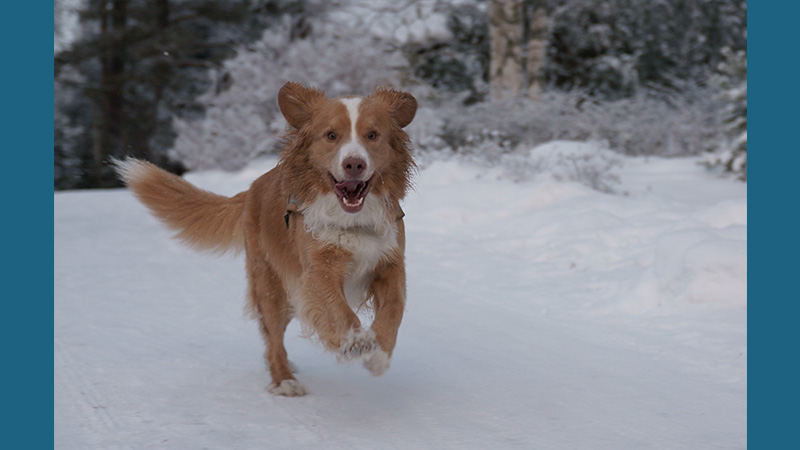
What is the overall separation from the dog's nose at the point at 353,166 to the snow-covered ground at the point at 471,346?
1175mm

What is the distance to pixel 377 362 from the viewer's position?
3695 mm

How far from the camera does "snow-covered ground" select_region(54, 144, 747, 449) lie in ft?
12.0

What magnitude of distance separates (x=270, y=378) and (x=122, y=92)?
21483 mm

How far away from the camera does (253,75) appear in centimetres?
1877

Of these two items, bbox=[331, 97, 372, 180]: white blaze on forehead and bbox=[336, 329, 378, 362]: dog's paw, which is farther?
bbox=[331, 97, 372, 180]: white blaze on forehead

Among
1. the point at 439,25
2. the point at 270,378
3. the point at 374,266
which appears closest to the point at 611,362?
the point at 374,266

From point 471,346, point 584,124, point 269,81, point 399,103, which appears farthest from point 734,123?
point 399,103

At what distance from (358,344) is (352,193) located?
781 mm

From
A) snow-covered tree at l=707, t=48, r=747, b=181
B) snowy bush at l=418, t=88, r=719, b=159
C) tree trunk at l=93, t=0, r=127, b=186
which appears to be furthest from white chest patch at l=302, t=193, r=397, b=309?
tree trunk at l=93, t=0, r=127, b=186

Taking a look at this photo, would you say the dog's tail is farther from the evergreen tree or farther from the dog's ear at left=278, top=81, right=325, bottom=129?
the evergreen tree

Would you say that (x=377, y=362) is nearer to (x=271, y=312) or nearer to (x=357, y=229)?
(x=357, y=229)

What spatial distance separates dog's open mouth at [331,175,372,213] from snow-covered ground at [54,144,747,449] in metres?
1.02

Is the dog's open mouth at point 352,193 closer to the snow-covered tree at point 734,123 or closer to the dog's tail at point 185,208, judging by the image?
the dog's tail at point 185,208

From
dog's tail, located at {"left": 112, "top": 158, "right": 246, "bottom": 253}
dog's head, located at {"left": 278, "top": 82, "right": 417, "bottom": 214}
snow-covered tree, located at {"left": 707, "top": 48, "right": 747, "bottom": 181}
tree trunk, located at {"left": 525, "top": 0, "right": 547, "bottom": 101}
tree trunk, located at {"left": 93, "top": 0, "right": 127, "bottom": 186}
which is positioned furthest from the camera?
tree trunk, located at {"left": 93, "top": 0, "right": 127, "bottom": 186}
